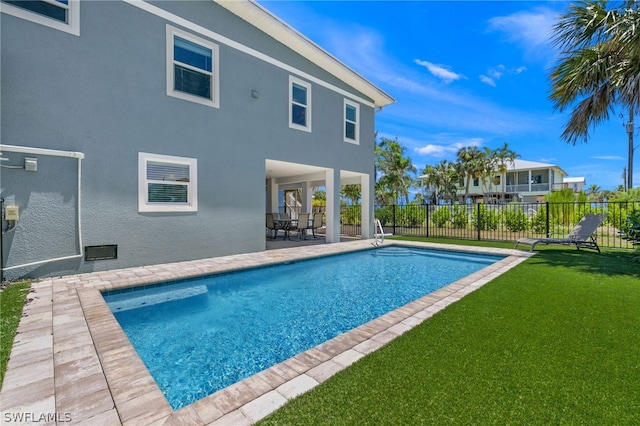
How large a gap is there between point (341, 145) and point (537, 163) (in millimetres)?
39360

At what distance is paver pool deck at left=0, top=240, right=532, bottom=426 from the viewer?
2080 mm

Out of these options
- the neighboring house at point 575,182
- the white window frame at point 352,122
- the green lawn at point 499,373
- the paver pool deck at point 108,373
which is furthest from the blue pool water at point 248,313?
the neighboring house at point 575,182

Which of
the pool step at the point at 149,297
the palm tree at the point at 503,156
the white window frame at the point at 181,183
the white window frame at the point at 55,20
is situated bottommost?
the pool step at the point at 149,297

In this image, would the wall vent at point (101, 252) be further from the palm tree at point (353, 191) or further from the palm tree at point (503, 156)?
the palm tree at point (503, 156)

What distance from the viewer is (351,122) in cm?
1314

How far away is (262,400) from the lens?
7.36 feet

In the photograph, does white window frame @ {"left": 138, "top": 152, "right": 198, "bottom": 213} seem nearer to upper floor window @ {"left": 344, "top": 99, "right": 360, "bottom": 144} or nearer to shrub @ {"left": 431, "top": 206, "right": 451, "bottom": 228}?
upper floor window @ {"left": 344, "top": 99, "right": 360, "bottom": 144}

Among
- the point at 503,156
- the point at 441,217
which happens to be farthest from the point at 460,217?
the point at 503,156

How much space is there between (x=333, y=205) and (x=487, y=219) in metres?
9.36

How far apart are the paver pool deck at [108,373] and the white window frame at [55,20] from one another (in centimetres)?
542

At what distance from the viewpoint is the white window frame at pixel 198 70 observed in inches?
298

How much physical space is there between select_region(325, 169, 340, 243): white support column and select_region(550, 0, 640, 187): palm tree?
7.97m

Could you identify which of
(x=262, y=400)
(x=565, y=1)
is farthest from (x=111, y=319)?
(x=565, y=1)

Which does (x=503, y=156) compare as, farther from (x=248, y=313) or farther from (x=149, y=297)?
(x=149, y=297)
